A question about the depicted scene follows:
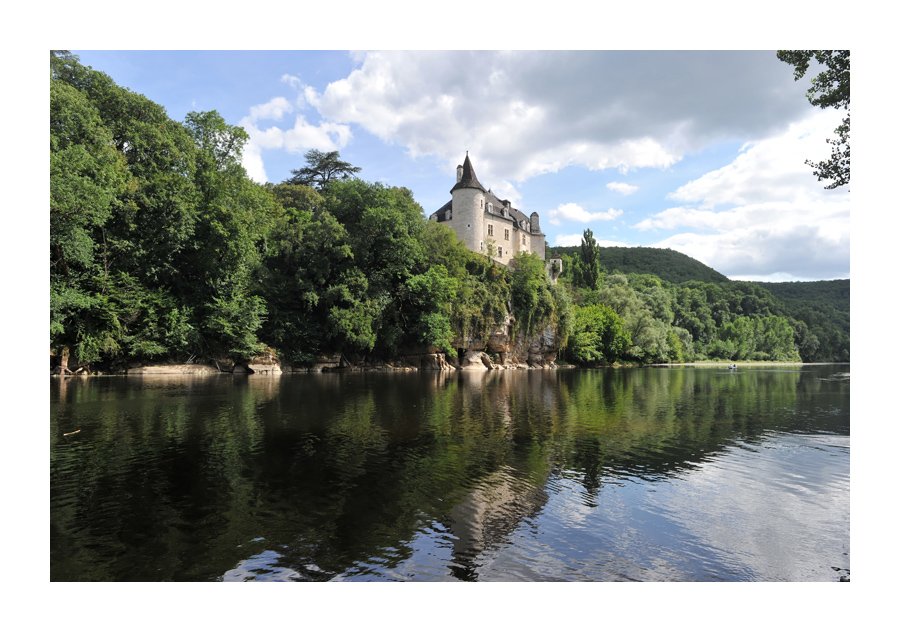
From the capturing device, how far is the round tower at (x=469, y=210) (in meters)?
72.2

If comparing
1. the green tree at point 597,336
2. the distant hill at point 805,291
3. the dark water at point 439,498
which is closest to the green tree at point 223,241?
the dark water at point 439,498

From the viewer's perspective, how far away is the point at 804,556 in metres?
7.33

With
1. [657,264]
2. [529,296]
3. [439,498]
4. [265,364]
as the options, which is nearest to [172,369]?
[265,364]

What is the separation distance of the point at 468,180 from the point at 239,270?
39.8 m

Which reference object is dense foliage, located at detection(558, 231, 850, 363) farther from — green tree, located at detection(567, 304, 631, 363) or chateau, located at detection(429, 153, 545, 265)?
chateau, located at detection(429, 153, 545, 265)

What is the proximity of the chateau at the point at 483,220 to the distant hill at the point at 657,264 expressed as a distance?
6971 centimetres

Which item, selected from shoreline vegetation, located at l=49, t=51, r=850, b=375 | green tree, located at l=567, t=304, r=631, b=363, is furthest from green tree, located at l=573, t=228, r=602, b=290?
shoreline vegetation, located at l=49, t=51, r=850, b=375

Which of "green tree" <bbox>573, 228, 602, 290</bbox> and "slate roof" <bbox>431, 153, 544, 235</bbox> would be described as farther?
"green tree" <bbox>573, 228, 602, 290</bbox>

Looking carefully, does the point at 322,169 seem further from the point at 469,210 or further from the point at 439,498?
the point at 439,498

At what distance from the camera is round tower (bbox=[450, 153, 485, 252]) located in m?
72.2

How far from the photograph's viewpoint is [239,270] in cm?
4272

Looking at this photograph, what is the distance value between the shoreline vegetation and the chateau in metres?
8.20

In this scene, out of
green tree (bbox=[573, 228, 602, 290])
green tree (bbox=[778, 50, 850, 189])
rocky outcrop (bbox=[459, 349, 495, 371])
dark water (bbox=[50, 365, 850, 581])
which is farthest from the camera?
green tree (bbox=[573, 228, 602, 290])

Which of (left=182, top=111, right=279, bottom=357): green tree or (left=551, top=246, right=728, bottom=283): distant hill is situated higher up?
(left=551, top=246, right=728, bottom=283): distant hill
